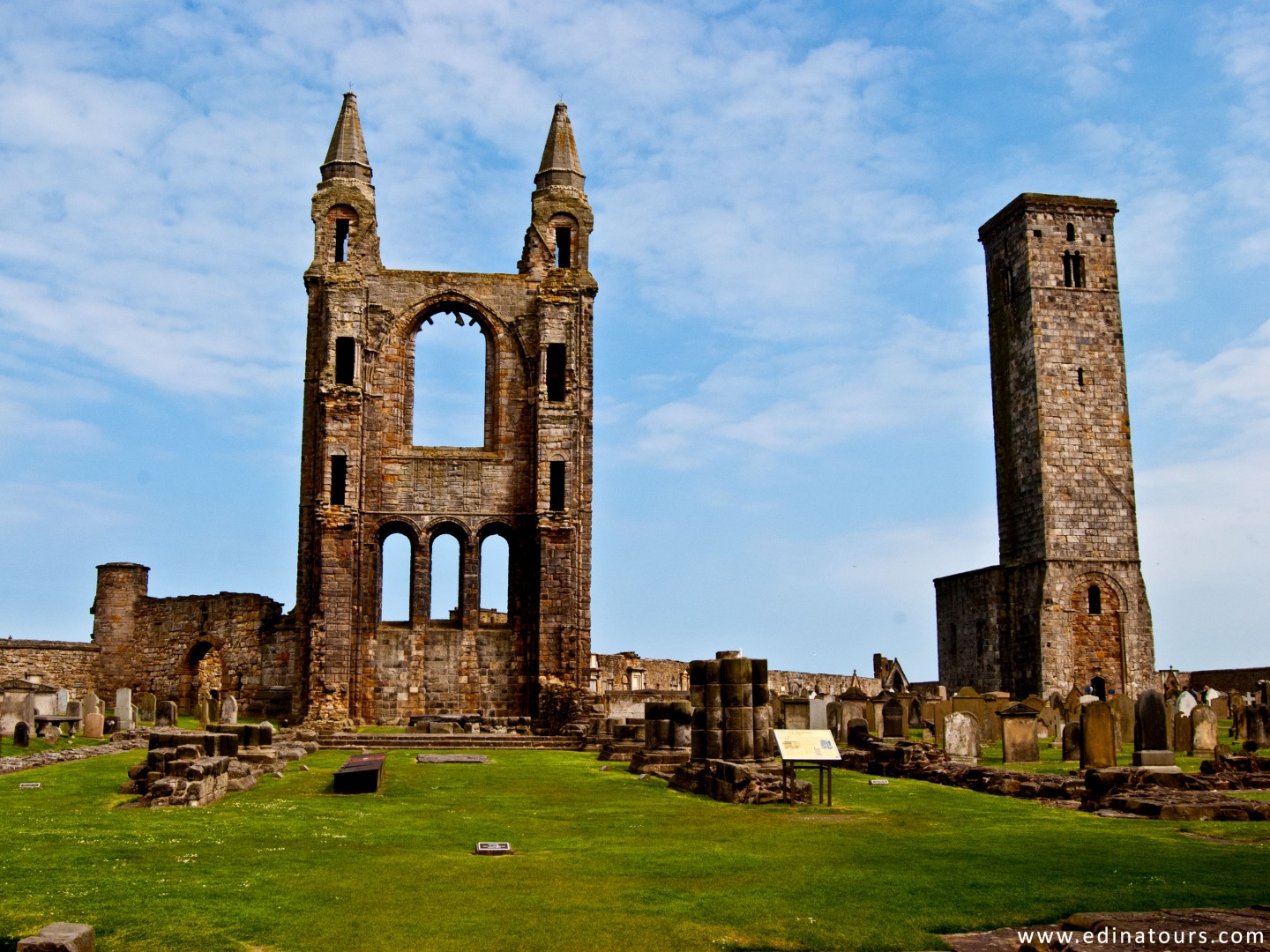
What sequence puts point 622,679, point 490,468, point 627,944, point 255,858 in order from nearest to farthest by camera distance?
1. point 627,944
2. point 255,858
3. point 490,468
4. point 622,679

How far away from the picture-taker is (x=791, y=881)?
8.34 metres

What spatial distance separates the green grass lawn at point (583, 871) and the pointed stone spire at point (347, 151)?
2142 cm

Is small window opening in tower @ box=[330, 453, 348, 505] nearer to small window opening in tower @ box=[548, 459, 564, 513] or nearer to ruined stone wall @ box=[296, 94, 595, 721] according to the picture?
ruined stone wall @ box=[296, 94, 595, 721]

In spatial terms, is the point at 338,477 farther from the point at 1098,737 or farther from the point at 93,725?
the point at 1098,737

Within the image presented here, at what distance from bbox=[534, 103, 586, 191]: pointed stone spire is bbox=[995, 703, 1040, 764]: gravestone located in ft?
64.1

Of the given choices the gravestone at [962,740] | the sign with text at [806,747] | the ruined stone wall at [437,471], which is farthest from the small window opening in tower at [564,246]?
the sign with text at [806,747]

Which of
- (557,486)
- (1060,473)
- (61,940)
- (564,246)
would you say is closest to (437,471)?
(557,486)

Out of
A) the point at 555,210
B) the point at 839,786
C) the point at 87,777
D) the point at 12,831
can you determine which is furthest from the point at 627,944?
the point at 555,210

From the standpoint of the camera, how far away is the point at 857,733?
21.0 meters

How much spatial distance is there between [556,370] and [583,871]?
2318 centimetres

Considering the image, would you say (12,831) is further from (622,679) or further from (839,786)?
(622,679)

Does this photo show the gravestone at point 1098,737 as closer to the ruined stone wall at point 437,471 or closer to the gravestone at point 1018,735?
the gravestone at point 1018,735

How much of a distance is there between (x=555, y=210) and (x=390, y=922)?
2673cm

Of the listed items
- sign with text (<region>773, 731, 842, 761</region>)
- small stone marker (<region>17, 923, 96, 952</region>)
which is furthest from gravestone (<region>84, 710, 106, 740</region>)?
small stone marker (<region>17, 923, 96, 952</region>)
